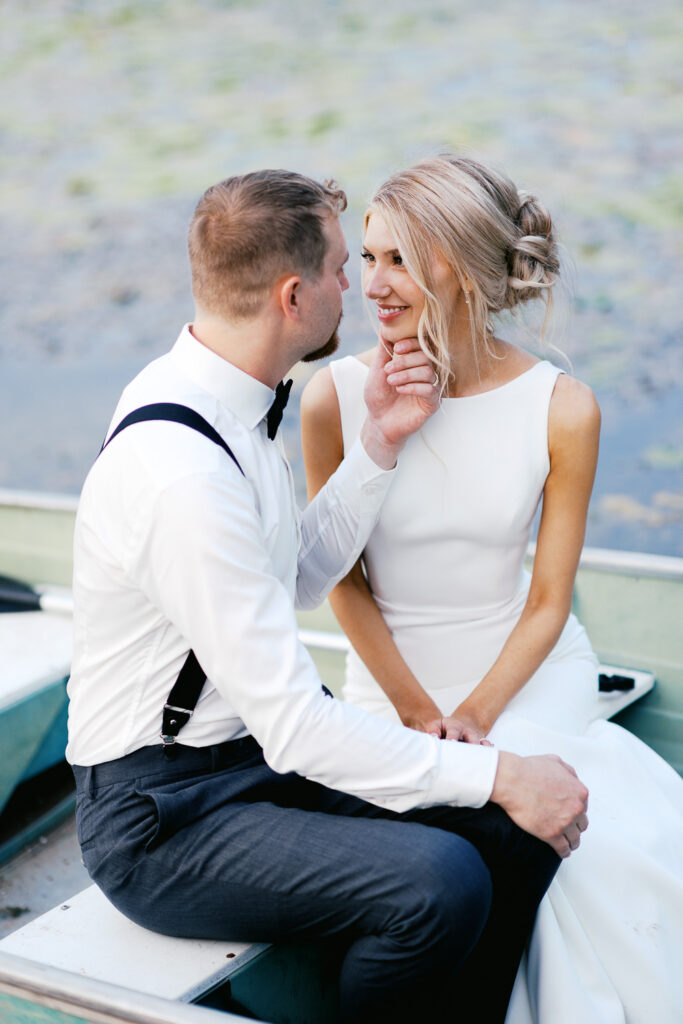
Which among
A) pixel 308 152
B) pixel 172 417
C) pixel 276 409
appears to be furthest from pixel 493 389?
pixel 308 152

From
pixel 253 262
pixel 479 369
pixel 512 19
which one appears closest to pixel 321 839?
pixel 253 262

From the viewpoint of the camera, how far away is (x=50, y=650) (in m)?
3.03

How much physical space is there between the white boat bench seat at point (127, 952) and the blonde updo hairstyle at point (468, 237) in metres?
1.04

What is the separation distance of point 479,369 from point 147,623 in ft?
3.08

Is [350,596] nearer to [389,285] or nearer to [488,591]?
[488,591]

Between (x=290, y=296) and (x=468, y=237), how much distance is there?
482mm

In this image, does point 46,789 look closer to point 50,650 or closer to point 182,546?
point 50,650

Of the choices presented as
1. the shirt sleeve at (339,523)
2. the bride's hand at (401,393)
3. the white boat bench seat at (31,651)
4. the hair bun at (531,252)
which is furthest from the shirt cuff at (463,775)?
the white boat bench seat at (31,651)

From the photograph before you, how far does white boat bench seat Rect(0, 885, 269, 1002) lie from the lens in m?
1.45

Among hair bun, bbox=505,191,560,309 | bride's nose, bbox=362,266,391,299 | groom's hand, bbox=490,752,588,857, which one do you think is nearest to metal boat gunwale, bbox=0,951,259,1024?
groom's hand, bbox=490,752,588,857

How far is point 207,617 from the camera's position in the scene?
4.45 feet

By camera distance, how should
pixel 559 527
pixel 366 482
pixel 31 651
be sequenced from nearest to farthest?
pixel 366 482 < pixel 559 527 < pixel 31 651

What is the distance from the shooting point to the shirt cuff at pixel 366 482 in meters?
1.88

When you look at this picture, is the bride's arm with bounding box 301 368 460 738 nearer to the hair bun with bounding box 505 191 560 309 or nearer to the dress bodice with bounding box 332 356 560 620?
the dress bodice with bounding box 332 356 560 620
